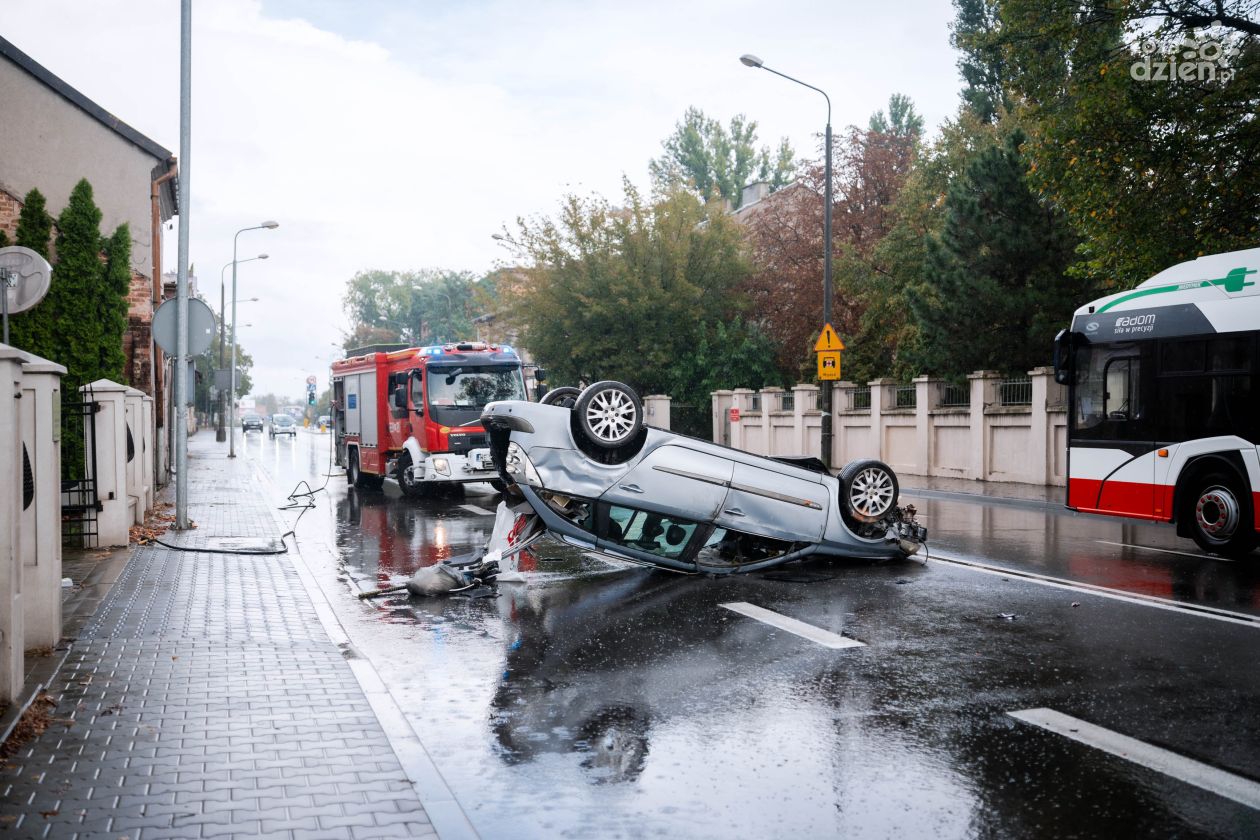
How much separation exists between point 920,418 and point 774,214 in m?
20.4

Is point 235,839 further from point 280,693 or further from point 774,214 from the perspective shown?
point 774,214

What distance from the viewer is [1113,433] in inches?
533

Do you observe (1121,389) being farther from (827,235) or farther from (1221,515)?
(827,235)

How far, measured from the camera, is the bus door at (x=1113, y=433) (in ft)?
42.9

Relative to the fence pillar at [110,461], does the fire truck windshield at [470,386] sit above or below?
above

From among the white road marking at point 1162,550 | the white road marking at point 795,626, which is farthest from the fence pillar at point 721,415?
the white road marking at point 795,626

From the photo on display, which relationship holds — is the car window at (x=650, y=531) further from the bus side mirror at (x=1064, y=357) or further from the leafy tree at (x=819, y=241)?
the leafy tree at (x=819, y=241)

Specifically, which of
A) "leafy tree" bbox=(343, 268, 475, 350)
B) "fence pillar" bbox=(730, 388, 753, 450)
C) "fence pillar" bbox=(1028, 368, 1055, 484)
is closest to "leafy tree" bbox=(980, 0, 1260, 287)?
"fence pillar" bbox=(1028, 368, 1055, 484)

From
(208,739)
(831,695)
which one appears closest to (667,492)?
(831,695)

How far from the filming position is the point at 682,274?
40.5 m

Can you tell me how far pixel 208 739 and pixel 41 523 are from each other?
9.35ft

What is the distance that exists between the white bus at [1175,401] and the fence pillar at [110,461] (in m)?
11.5

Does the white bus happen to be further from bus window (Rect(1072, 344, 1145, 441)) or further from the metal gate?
the metal gate

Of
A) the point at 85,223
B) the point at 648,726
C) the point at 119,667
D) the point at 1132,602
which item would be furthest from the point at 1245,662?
the point at 85,223
